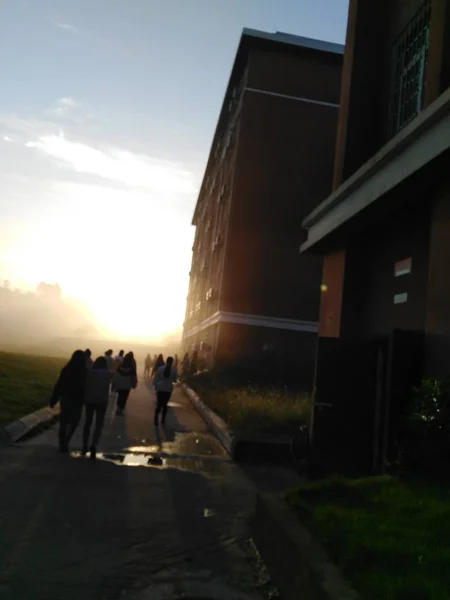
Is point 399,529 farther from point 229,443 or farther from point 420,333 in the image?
point 229,443

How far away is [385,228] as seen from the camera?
1119cm

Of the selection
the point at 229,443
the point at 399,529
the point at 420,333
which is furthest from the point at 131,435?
the point at 399,529

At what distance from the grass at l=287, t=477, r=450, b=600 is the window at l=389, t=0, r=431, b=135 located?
7.79 meters

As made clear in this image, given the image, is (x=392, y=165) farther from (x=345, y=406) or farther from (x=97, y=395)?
(x=97, y=395)

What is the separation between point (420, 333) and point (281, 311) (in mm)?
19758

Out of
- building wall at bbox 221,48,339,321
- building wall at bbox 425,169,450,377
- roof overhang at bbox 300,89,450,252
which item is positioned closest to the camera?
roof overhang at bbox 300,89,450,252

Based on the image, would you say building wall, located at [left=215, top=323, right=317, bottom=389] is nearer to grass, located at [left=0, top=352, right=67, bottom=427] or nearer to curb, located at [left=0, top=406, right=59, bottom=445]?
grass, located at [left=0, top=352, right=67, bottom=427]

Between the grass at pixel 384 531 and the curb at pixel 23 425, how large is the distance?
6.48 metres

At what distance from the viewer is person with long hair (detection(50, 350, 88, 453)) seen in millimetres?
9672

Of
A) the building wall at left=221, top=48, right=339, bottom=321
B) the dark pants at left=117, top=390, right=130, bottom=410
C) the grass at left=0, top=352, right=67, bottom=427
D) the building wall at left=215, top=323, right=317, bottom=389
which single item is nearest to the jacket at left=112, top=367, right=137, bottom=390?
the dark pants at left=117, top=390, right=130, bottom=410

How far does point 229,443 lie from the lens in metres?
11.0

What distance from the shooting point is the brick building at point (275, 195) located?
2789 cm

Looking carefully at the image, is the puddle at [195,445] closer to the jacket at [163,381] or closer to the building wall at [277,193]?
the jacket at [163,381]

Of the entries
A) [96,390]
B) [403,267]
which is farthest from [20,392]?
[403,267]
